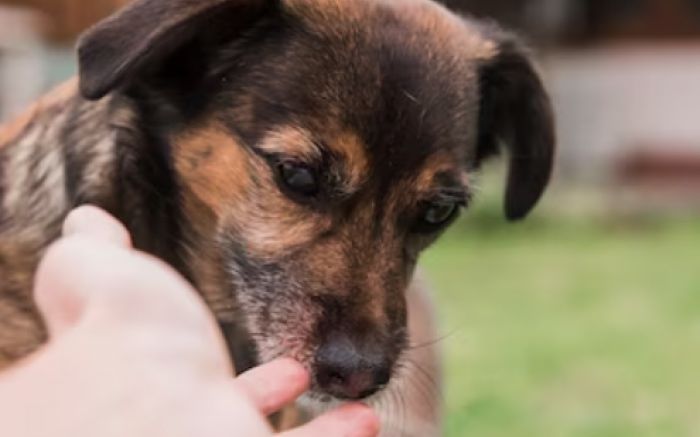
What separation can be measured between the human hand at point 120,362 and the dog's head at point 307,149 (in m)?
0.61

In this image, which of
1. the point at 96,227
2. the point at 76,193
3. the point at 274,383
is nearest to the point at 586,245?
the point at 76,193

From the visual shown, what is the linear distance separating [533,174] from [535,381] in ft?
5.17

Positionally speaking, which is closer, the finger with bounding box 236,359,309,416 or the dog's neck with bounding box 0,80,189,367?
the finger with bounding box 236,359,309,416

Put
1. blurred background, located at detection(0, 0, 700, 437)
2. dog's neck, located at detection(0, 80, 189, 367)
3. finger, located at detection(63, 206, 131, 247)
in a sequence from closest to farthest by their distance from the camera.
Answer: finger, located at detection(63, 206, 131, 247)
dog's neck, located at detection(0, 80, 189, 367)
blurred background, located at detection(0, 0, 700, 437)

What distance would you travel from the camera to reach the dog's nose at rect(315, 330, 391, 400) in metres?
2.11

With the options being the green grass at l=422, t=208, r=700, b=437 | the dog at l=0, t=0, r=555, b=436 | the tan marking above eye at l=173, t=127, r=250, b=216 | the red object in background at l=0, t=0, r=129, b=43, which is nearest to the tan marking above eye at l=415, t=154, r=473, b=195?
the dog at l=0, t=0, r=555, b=436

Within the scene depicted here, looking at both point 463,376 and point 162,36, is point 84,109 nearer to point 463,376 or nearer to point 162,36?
point 162,36

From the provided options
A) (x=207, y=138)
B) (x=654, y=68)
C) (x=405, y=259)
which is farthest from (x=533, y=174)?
(x=654, y=68)

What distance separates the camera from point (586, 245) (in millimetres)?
8320

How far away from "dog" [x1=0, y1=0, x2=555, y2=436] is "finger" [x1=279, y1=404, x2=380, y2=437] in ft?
1.00

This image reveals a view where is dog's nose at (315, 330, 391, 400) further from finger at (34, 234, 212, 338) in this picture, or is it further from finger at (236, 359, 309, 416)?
finger at (34, 234, 212, 338)

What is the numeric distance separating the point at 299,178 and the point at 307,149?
61 mm

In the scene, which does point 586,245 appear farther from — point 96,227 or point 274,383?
point 96,227

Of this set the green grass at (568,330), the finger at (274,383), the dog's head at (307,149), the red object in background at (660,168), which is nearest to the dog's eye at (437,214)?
the dog's head at (307,149)
